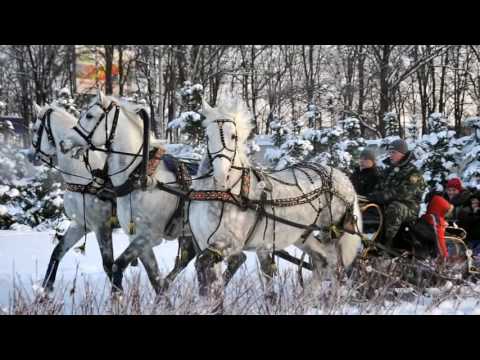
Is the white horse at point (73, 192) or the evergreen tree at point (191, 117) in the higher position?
the evergreen tree at point (191, 117)

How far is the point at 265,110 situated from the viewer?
7.01 m

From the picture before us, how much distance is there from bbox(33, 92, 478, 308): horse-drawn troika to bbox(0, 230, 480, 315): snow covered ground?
0.28m

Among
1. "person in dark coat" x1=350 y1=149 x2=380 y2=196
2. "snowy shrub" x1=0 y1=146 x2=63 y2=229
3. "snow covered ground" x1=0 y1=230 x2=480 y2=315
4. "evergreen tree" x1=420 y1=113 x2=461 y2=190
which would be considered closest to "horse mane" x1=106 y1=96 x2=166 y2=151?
"snow covered ground" x1=0 y1=230 x2=480 y2=315

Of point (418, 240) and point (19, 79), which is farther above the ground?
point (19, 79)

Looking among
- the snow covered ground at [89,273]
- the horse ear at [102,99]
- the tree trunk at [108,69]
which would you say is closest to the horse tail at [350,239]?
the snow covered ground at [89,273]

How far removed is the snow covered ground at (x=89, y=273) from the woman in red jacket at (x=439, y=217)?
0.39m

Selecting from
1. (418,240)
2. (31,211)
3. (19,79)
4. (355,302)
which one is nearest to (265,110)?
(418,240)

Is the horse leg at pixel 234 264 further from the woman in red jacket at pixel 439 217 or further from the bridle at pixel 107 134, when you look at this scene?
the woman in red jacket at pixel 439 217

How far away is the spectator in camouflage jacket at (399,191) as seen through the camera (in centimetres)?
480

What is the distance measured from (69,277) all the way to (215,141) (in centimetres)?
224

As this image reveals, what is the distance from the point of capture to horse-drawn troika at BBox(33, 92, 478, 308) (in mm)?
3854
